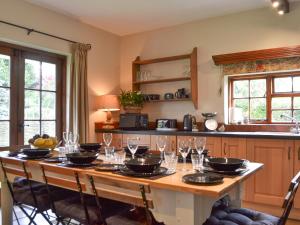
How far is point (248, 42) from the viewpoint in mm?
3881

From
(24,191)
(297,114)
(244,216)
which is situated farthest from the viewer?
(297,114)

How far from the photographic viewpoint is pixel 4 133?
11.5 feet

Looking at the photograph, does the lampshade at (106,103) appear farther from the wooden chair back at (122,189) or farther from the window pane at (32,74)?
the wooden chair back at (122,189)

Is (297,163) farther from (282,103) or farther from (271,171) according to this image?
(282,103)

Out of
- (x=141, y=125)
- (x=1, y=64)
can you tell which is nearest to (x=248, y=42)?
(x=141, y=125)

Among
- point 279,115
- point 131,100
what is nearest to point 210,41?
point 279,115

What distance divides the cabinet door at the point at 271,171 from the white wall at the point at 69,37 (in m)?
2.48

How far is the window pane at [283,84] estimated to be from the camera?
3.75 meters

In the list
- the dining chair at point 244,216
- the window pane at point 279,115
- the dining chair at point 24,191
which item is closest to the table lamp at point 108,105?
the dining chair at point 24,191

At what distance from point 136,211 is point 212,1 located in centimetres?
282

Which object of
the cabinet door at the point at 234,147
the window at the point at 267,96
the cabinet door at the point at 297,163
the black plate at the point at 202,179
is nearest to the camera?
the black plate at the point at 202,179

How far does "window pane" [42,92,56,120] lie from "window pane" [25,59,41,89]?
190 mm

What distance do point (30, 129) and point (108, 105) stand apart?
1.25 meters

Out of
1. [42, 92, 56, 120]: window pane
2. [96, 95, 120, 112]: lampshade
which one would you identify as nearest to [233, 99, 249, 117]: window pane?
[96, 95, 120, 112]: lampshade
